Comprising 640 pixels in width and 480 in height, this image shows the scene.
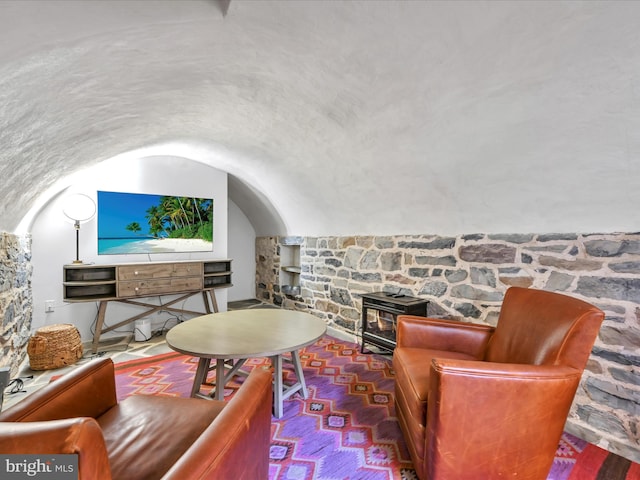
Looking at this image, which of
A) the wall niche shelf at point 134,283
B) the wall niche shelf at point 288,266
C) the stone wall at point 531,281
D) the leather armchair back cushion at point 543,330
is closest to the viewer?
the leather armchair back cushion at point 543,330

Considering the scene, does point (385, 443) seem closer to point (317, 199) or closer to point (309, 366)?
point (309, 366)

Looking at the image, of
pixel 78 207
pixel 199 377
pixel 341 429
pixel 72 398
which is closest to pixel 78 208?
pixel 78 207

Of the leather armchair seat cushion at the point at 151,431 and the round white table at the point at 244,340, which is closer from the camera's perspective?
the leather armchair seat cushion at the point at 151,431

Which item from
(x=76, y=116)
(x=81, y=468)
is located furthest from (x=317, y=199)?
(x=81, y=468)

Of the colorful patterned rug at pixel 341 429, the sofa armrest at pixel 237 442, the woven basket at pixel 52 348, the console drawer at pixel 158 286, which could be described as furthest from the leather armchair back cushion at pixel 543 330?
the woven basket at pixel 52 348

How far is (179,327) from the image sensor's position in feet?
7.50

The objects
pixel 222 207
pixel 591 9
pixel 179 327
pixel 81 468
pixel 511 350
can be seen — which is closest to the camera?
pixel 81 468

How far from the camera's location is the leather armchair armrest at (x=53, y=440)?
535 millimetres

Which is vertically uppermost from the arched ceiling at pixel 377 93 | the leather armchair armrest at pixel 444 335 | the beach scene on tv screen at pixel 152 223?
the arched ceiling at pixel 377 93

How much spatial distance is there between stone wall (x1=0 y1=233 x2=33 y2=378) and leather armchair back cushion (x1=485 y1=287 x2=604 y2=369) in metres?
3.43

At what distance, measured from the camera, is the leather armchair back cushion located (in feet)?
4.50

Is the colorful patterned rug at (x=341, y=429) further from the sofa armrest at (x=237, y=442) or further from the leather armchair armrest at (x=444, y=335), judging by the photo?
the sofa armrest at (x=237, y=442)

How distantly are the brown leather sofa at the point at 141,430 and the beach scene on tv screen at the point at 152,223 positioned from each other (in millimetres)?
2793

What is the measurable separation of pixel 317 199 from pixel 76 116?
243 centimetres
